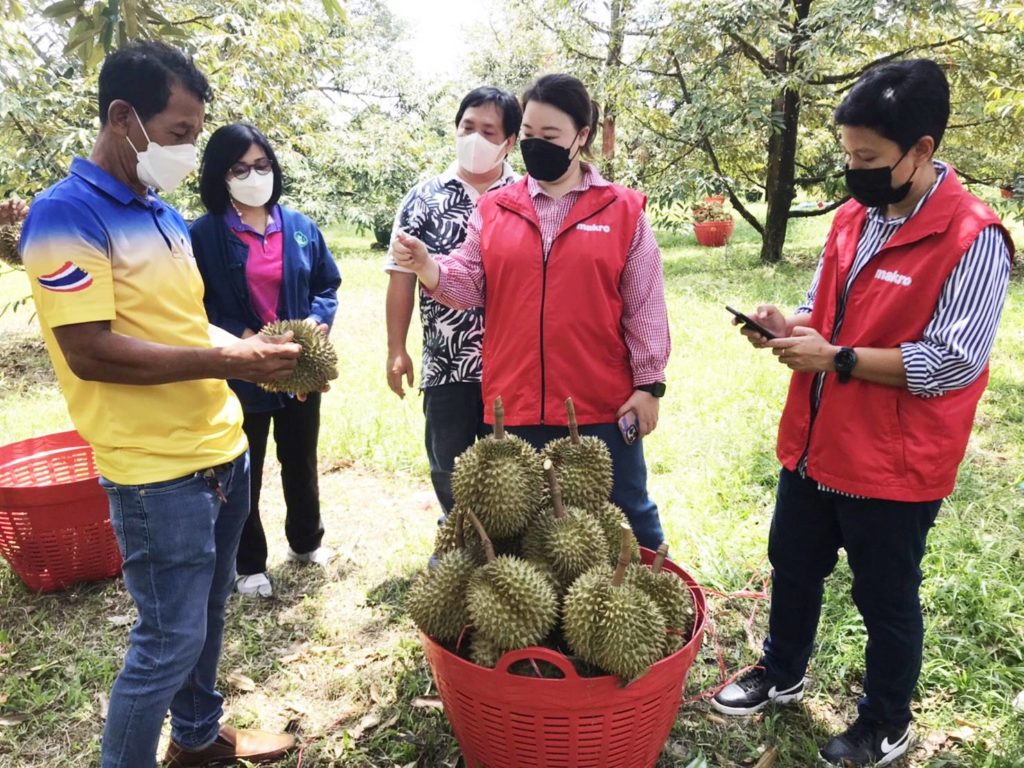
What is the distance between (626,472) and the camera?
2.73 meters

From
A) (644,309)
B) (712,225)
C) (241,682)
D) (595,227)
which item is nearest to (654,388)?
(644,309)

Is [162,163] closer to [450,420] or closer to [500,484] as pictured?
→ [500,484]

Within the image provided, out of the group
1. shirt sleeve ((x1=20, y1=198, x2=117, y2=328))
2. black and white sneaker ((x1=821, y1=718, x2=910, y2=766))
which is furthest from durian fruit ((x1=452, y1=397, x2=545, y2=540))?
black and white sneaker ((x1=821, y1=718, x2=910, y2=766))

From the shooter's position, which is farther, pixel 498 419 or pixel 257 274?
pixel 257 274

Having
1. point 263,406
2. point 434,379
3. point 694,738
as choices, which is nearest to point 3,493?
point 263,406

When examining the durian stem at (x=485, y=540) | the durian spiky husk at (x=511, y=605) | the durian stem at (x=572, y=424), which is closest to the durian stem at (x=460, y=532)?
the durian stem at (x=485, y=540)

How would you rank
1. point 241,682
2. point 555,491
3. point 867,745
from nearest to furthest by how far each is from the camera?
point 555,491 → point 867,745 → point 241,682

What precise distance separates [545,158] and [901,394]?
136 centimetres

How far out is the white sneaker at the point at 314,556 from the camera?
369cm

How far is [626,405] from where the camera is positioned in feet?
8.70

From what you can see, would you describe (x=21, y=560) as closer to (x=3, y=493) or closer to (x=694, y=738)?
(x=3, y=493)

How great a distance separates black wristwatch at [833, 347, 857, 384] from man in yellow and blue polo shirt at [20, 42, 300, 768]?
5.05 ft

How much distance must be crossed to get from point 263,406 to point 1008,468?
13.6ft

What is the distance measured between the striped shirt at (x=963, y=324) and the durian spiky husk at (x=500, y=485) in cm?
110
